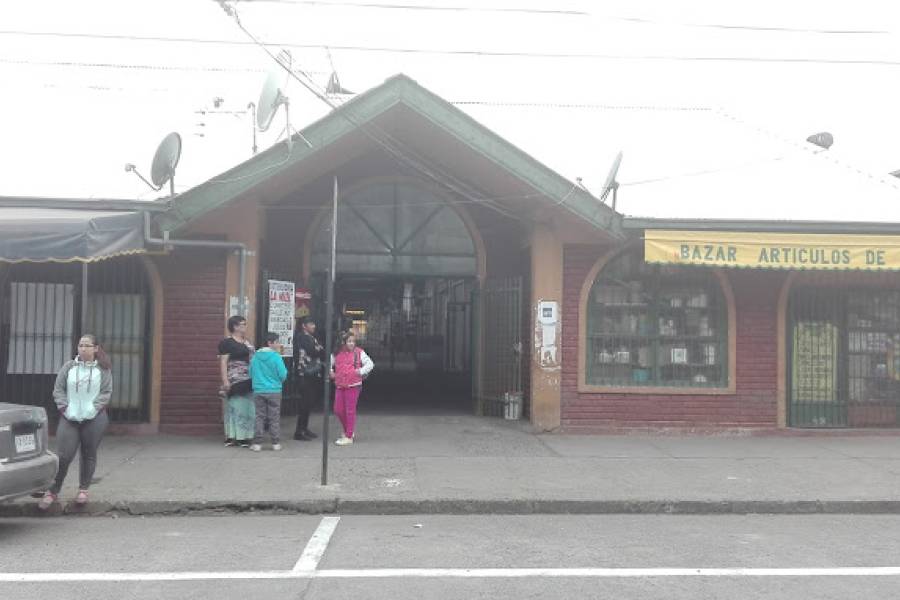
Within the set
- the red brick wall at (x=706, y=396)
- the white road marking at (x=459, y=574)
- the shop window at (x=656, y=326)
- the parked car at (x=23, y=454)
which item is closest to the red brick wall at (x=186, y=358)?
the parked car at (x=23, y=454)

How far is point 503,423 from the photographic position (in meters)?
12.5

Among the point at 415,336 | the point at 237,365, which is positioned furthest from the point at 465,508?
the point at 415,336

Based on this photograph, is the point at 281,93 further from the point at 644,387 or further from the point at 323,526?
the point at 644,387

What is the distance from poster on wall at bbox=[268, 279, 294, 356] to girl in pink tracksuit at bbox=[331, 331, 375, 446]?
55.0 inches

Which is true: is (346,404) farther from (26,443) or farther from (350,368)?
(26,443)

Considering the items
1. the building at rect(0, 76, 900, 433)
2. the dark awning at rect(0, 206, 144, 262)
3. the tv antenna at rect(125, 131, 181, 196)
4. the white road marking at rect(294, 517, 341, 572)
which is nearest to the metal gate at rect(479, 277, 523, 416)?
the building at rect(0, 76, 900, 433)

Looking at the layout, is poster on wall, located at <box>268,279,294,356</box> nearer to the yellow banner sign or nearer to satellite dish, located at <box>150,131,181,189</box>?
satellite dish, located at <box>150,131,181,189</box>

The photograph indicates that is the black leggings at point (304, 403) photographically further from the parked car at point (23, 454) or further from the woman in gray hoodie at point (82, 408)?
the parked car at point (23, 454)

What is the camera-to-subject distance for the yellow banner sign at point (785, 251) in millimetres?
11172

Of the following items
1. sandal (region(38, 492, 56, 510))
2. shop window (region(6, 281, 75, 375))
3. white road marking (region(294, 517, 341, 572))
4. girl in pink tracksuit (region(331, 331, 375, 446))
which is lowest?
white road marking (region(294, 517, 341, 572))

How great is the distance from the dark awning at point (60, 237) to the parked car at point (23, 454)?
2.60 meters

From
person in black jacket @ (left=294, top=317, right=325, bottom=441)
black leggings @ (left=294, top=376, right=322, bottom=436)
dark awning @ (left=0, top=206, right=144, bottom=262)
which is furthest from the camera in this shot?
person in black jacket @ (left=294, top=317, right=325, bottom=441)

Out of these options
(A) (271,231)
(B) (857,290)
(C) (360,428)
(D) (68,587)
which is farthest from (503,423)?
(D) (68,587)

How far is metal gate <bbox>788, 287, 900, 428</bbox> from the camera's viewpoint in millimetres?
12336
